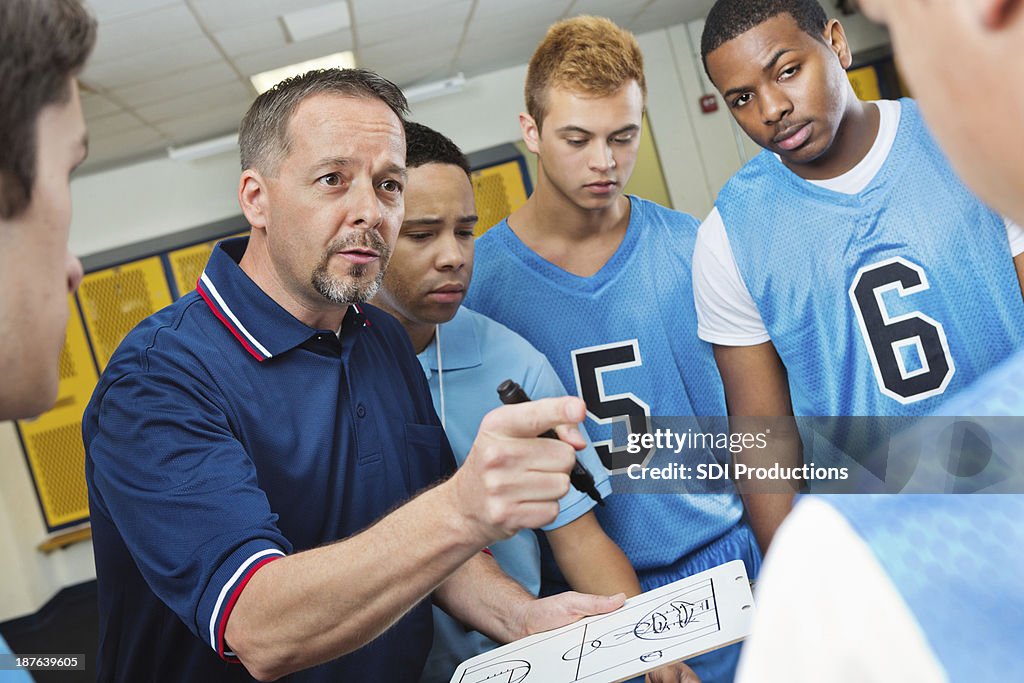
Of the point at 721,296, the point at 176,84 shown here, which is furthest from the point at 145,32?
the point at 721,296

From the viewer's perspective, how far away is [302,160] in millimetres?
1362

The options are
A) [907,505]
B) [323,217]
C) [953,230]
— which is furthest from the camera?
[953,230]

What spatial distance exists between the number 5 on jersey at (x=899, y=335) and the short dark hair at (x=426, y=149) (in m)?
0.86

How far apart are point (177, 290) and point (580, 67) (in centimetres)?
488

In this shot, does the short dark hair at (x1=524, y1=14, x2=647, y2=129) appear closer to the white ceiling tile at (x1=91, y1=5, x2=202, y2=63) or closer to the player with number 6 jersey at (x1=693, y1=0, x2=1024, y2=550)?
the player with number 6 jersey at (x1=693, y1=0, x2=1024, y2=550)

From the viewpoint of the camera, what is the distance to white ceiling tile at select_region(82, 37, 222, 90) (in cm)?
435

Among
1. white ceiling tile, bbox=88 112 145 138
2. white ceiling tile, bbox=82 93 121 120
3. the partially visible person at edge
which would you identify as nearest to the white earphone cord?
the partially visible person at edge

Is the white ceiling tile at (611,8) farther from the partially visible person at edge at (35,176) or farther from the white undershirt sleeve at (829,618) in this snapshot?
the white undershirt sleeve at (829,618)

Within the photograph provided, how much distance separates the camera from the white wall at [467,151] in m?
6.27

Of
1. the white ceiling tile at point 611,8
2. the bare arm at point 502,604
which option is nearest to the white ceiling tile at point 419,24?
the white ceiling tile at point 611,8

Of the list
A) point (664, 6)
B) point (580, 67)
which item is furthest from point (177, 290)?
point (580, 67)

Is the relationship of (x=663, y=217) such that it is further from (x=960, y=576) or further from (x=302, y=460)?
(x=960, y=576)

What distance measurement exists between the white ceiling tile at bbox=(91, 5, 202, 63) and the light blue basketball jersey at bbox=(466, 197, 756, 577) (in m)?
2.87

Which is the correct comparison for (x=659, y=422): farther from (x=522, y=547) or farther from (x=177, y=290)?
(x=177, y=290)
